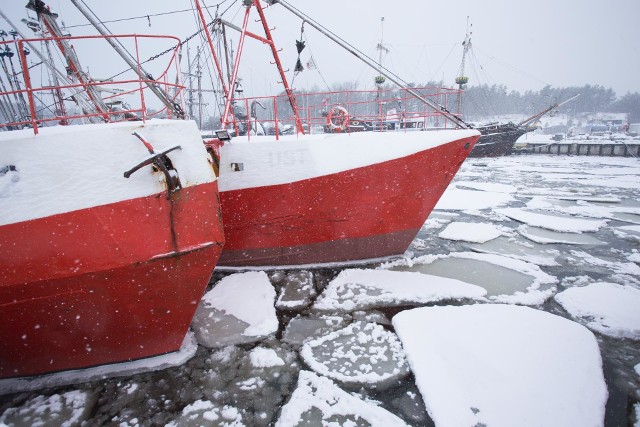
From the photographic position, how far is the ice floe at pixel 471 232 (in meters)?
5.85

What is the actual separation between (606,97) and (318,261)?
126 meters

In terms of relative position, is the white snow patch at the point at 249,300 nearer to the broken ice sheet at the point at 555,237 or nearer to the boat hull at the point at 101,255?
the boat hull at the point at 101,255

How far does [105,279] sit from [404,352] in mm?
2636

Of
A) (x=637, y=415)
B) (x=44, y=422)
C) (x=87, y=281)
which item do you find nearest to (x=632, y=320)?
(x=637, y=415)

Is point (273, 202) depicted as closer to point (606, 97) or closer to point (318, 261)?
point (318, 261)

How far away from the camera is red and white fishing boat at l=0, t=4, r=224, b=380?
2232 mm

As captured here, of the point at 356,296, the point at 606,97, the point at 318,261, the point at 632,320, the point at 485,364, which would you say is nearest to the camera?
the point at 485,364

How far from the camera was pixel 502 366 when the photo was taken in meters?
2.70

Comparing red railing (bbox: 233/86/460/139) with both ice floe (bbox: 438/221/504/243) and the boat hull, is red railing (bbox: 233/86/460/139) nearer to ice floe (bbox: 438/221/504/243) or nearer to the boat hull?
the boat hull

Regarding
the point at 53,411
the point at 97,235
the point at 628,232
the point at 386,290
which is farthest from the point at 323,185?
the point at 628,232

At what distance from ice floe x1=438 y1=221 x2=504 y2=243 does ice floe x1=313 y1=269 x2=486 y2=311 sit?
6.45 feet

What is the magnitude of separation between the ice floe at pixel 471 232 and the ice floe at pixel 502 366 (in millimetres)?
2424

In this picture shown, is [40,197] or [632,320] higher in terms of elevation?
[40,197]

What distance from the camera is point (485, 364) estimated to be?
2721mm
